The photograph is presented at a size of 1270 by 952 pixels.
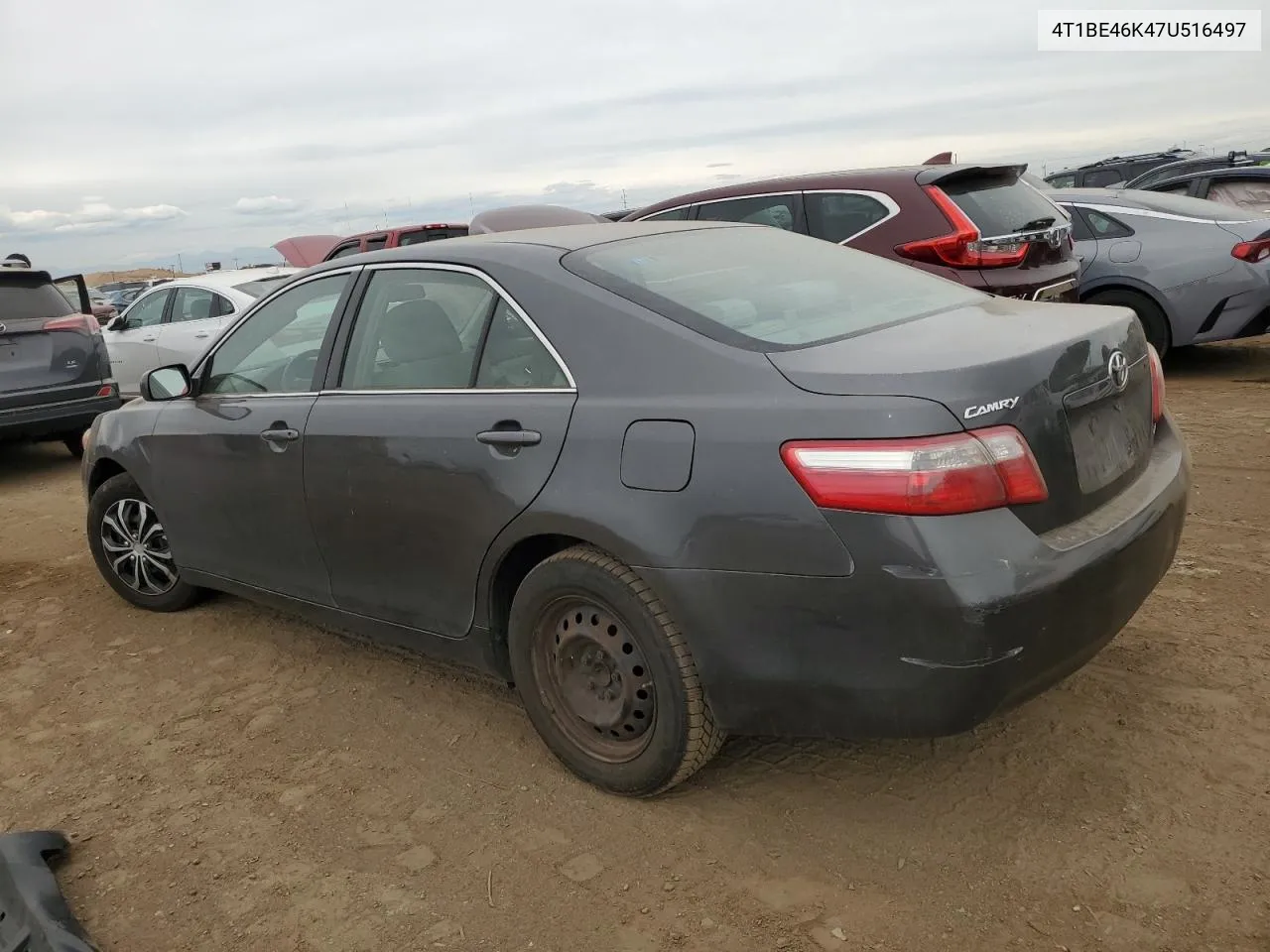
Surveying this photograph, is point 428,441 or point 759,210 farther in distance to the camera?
point 759,210

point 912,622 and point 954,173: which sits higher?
point 954,173

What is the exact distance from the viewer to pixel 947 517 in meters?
2.28

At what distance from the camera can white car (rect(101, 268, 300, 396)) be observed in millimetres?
9562

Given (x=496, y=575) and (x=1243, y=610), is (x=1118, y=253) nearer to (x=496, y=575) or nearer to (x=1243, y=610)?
(x=1243, y=610)

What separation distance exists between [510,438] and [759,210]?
4.78 meters

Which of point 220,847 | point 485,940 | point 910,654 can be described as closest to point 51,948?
point 220,847

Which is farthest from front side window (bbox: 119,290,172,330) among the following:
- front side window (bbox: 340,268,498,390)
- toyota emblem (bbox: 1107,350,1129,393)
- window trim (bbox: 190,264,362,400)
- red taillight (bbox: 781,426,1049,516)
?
toyota emblem (bbox: 1107,350,1129,393)

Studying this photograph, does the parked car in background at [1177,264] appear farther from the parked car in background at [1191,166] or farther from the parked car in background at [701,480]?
the parked car in background at [1191,166]

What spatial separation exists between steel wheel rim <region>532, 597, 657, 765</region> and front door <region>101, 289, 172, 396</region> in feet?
27.9

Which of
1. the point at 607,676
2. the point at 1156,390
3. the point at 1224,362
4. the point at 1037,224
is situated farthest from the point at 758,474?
the point at 1224,362

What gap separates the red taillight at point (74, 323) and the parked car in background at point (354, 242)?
7.79ft

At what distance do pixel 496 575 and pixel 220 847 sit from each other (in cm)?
106

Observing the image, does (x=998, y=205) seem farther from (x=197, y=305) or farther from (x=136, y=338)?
(x=136, y=338)

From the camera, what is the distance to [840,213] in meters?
6.74
